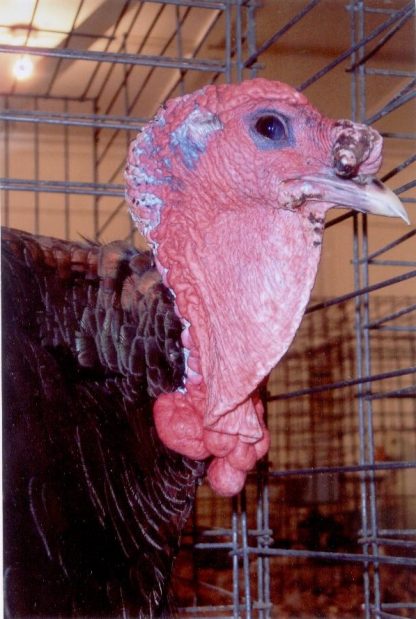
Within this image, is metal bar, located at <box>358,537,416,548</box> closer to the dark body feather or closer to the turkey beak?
the dark body feather

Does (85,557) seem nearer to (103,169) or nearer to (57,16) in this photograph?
(57,16)

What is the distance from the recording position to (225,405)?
83 cm

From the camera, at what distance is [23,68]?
1538mm

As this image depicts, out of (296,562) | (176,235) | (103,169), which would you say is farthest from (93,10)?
(296,562)

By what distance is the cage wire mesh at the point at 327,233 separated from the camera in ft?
3.73

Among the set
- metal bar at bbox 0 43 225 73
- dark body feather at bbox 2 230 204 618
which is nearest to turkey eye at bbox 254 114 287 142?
dark body feather at bbox 2 230 204 618

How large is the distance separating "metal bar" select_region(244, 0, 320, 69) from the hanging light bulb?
48 cm

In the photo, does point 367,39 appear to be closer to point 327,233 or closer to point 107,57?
point 107,57

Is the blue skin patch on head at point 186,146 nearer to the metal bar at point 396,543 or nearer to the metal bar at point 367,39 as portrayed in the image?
the metal bar at point 367,39

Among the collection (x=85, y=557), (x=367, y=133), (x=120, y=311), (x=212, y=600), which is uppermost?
(x=367, y=133)

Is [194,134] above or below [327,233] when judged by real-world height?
below

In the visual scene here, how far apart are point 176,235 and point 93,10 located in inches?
29.3

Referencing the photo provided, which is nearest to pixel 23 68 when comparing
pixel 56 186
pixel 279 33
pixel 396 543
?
pixel 56 186

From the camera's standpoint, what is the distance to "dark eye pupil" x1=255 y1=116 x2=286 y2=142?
0.82m
